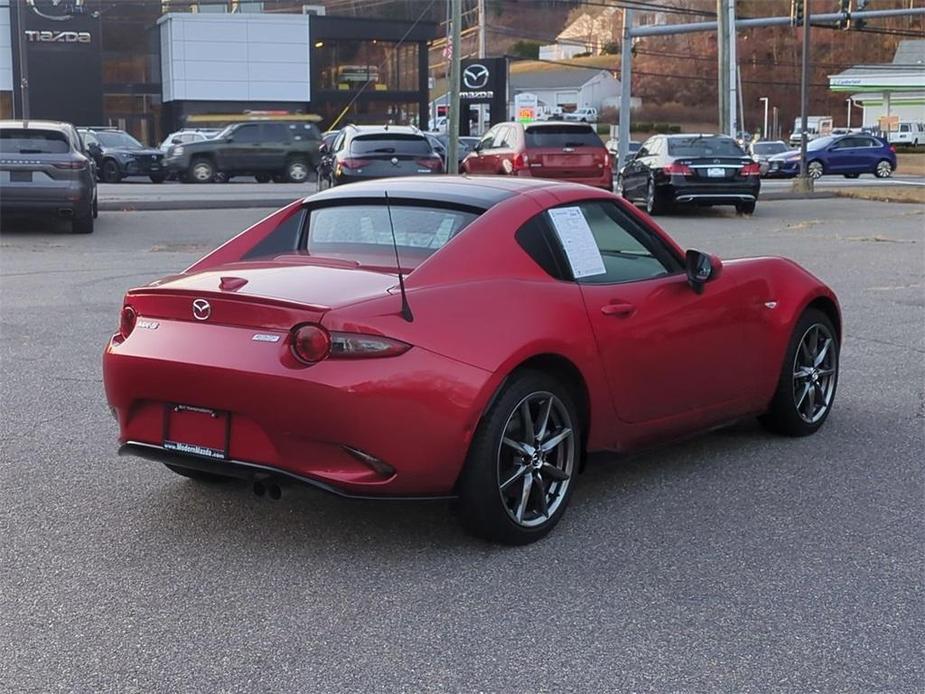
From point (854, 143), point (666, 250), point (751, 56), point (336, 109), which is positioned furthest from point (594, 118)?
point (666, 250)

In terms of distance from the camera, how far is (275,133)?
122ft

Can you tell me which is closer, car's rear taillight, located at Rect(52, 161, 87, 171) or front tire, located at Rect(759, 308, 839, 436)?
front tire, located at Rect(759, 308, 839, 436)

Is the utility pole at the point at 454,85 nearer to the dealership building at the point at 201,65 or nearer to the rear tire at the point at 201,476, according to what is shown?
the rear tire at the point at 201,476

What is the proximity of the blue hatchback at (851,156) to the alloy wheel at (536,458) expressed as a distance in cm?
3942

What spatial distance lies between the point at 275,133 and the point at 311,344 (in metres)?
33.9

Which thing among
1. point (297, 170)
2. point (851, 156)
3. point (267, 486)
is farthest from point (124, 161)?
point (267, 486)

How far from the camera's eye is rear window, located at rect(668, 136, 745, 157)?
22.8m

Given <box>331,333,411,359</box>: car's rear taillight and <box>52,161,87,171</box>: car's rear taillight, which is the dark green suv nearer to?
<box>52,161,87,171</box>: car's rear taillight

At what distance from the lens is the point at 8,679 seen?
3.73 meters

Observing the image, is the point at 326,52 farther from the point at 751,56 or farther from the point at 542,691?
the point at 542,691

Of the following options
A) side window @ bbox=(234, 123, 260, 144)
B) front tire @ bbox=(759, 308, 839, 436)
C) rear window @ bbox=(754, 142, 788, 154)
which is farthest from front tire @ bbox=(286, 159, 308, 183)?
front tire @ bbox=(759, 308, 839, 436)

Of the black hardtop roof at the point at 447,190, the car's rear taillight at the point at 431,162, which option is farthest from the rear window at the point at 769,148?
the black hardtop roof at the point at 447,190

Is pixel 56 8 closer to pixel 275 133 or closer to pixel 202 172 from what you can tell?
pixel 202 172

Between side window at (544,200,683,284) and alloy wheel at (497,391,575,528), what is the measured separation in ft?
2.48
